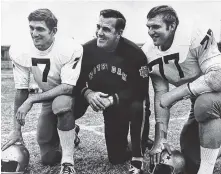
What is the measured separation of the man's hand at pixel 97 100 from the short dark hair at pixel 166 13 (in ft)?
1.26

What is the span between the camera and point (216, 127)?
150cm

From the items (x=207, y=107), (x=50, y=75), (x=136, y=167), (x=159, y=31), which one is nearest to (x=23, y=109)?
(x=50, y=75)

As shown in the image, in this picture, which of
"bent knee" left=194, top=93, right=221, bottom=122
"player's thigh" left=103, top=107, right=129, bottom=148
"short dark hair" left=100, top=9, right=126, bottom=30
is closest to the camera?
"bent knee" left=194, top=93, right=221, bottom=122

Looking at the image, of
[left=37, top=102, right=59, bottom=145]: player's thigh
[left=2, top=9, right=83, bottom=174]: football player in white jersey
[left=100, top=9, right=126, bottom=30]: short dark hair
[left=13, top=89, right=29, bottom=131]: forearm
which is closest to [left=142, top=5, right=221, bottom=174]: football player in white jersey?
[left=100, top=9, right=126, bottom=30]: short dark hair

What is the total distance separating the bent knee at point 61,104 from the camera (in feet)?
5.17

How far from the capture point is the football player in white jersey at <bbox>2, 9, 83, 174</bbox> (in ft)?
5.23

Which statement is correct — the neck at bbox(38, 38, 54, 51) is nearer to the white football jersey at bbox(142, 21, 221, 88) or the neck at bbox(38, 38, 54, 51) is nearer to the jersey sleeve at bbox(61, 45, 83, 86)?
the jersey sleeve at bbox(61, 45, 83, 86)

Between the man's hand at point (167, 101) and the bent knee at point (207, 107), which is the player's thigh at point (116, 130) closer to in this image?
the man's hand at point (167, 101)

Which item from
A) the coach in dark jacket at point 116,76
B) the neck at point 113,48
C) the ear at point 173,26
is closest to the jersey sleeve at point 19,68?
the coach in dark jacket at point 116,76

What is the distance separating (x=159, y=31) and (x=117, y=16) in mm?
190

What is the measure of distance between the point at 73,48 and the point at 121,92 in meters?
0.28

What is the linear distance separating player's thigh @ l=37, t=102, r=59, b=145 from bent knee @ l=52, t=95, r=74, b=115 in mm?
63

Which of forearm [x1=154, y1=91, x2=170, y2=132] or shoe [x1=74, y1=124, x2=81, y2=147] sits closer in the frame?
forearm [x1=154, y1=91, x2=170, y2=132]

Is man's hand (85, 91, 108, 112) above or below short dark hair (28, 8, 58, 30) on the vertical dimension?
below
